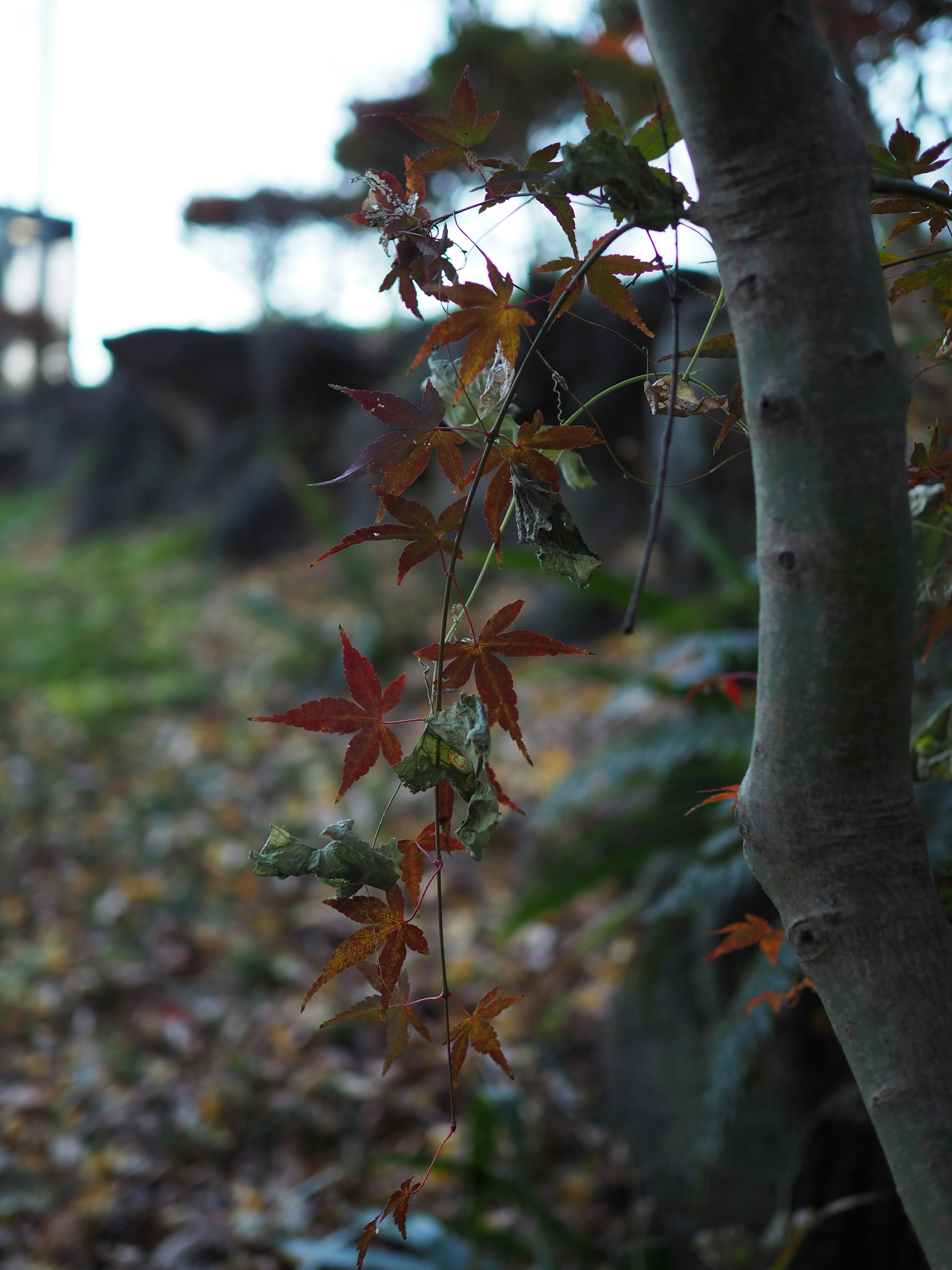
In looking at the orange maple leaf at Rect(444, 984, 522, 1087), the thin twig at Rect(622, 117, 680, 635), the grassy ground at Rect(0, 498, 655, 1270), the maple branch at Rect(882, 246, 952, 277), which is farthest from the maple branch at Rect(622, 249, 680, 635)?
the grassy ground at Rect(0, 498, 655, 1270)

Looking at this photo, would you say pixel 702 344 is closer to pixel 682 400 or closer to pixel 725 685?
pixel 682 400

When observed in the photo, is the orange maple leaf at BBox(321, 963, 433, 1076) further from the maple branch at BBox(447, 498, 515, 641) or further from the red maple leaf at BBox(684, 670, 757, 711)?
the red maple leaf at BBox(684, 670, 757, 711)

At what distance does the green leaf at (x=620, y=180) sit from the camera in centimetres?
37

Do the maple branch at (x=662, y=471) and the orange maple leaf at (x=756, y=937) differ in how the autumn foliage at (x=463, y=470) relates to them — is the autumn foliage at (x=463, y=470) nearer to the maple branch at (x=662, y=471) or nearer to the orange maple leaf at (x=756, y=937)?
the maple branch at (x=662, y=471)

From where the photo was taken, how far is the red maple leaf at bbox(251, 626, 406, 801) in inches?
17.7

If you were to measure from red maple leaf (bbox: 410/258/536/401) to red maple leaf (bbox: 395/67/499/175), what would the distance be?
0.07 metres

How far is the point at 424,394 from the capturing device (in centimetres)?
46

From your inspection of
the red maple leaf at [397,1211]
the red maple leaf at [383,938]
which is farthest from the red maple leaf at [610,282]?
the red maple leaf at [397,1211]

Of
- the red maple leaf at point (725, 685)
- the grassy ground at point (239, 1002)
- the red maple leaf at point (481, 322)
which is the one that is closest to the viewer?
the red maple leaf at point (481, 322)

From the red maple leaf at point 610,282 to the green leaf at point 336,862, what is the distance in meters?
0.29

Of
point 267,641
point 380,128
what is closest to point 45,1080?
point 267,641

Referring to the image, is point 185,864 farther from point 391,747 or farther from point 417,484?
point 417,484

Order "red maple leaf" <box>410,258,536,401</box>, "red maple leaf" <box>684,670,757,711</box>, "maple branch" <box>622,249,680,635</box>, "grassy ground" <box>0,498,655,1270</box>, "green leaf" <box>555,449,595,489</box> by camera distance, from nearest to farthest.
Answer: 1. "maple branch" <box>622,249,680,635</box>
2. "red maple leaf" <box>410,258,536,401</box>
3. "green leaf" <box>555,449,595,489</box>
4. "red maple leaf" <box>684,670,757,711</box>
5. "grassy ground" <box>0,498,655,1270</box>

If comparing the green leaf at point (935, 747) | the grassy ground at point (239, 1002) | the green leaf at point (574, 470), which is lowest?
the grassy ground at point (239, 1002)
